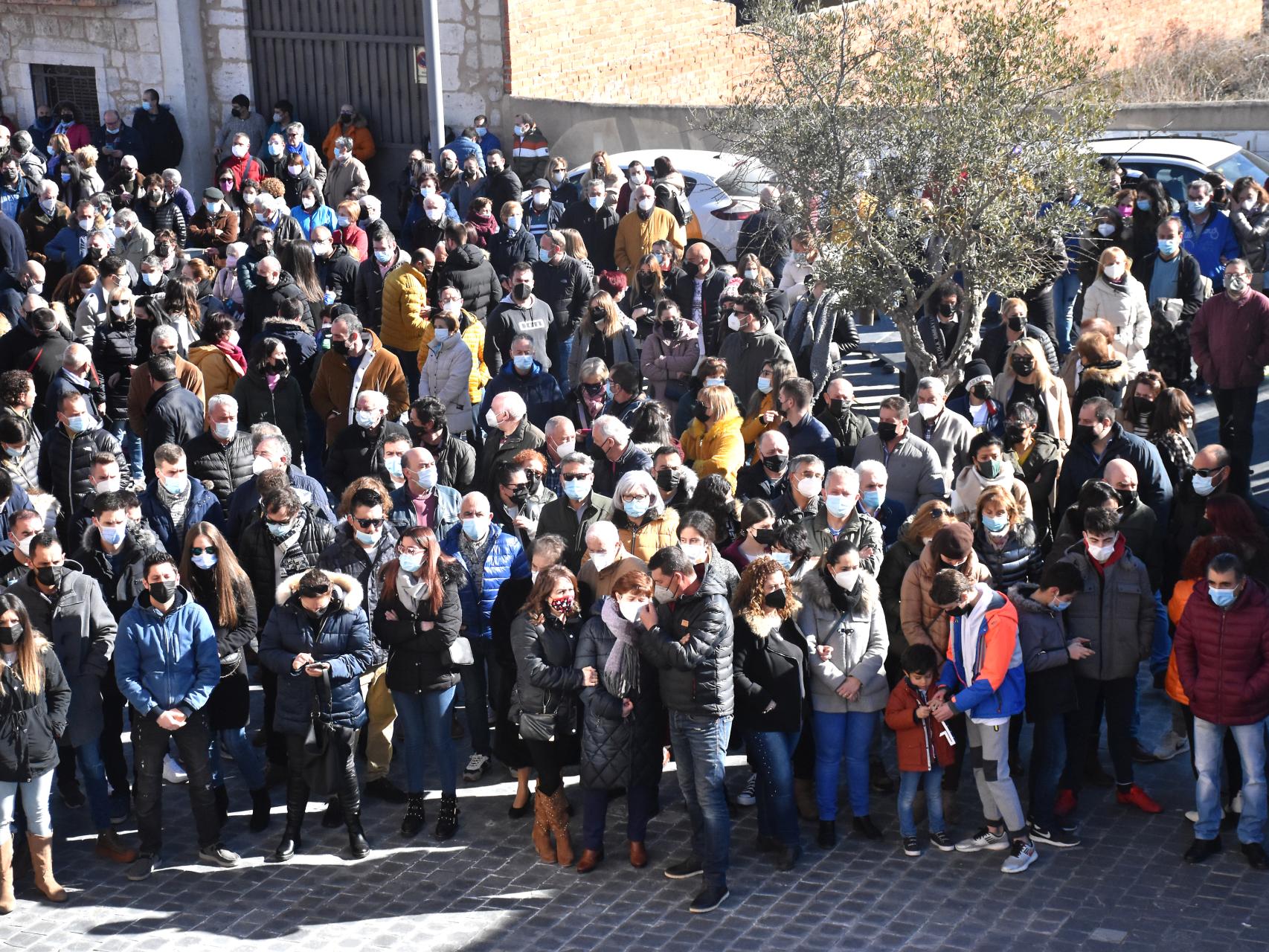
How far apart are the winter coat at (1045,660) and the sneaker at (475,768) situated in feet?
9.79

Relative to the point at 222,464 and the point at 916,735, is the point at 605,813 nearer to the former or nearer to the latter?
the point at 916,735

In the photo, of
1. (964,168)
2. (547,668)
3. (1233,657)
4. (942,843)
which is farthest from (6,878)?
(964,168)

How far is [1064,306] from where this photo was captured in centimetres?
1437

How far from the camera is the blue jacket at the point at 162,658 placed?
26.1ft

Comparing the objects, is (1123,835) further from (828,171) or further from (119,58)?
(119,58)

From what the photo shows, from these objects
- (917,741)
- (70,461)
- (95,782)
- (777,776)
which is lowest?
(95,782)

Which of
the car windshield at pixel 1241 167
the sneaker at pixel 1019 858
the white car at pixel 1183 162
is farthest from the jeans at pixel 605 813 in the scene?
the car windshield at pixel 1241 167

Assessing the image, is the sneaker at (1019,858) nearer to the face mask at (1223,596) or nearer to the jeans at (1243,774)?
the jeans at (1243,774)

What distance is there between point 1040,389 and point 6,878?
264 inches

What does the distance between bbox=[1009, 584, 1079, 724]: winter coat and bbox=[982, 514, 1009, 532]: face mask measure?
535mm

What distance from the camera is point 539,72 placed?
23.2 m

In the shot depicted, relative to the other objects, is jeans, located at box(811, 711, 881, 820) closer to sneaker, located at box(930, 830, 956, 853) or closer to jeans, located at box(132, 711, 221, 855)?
sneaker, located at box(930, 830, 956, 853)

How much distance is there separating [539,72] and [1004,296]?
42.5 feet

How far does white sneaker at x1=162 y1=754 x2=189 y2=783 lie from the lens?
909 centimetres
